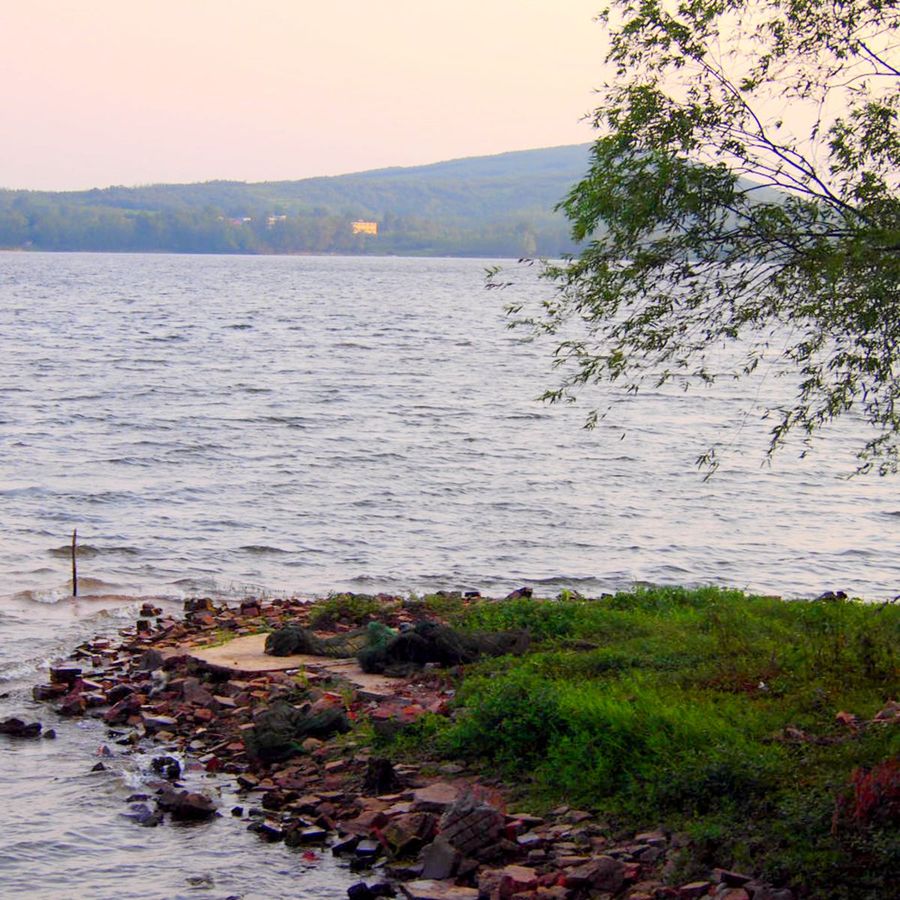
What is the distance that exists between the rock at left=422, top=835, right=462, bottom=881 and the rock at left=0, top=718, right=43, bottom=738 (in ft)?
18.0

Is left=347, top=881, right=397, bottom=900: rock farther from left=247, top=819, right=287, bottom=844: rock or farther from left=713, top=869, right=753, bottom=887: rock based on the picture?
left=713, top=869, right=753, bottom=887: rock

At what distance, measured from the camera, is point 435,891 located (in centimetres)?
917

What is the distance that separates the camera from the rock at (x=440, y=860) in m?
9.45

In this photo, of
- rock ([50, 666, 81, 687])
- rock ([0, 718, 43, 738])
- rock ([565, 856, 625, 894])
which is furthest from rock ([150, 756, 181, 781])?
rock ([565, 856, 625, 894])

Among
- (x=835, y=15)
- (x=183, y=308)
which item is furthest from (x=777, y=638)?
(x=183, y=308)

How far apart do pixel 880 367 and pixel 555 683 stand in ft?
14.2

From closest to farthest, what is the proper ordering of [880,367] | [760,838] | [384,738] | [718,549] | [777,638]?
1. [760,838]
2. [880,367]
3. [384,738]
4. [777,638]
5. [718,549]

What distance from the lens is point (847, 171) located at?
1027cm

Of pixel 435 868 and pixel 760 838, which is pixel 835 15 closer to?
pixel 760 838

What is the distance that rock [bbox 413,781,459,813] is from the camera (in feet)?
34.1

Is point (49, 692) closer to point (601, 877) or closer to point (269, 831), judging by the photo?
point (269, 831)

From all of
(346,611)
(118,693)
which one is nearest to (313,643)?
(346,611)

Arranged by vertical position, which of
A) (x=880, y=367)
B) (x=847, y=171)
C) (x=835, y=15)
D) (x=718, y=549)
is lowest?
(x=718, y=549)

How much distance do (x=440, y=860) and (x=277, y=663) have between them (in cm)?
579
